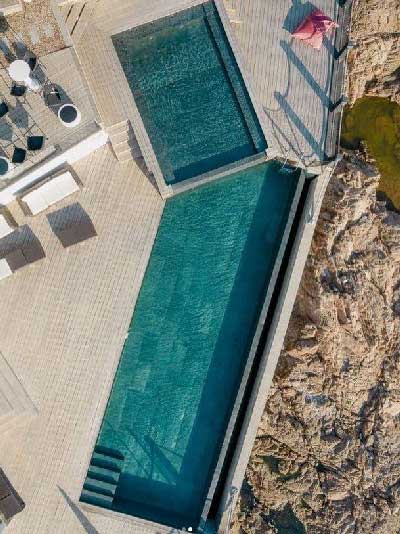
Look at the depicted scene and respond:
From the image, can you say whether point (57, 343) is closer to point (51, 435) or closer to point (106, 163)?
point (51, 435)

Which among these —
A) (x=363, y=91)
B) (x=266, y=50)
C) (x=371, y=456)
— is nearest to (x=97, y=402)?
(x=371, y=456)

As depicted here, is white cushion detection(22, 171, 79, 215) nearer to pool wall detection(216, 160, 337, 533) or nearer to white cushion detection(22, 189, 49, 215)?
white cushion detection(22, 189, 49, 215)

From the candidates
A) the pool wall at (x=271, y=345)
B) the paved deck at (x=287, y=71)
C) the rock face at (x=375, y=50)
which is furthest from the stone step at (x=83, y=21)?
the rock face at (x=375, y=50)

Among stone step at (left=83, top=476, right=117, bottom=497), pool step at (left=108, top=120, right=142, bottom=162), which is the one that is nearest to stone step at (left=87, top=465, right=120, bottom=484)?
stone step at (left=83, top=476, right=117, bottom=497)

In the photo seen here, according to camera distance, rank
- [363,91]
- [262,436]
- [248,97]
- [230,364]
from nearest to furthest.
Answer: [248,97], [230,364], [262,436], [363,91]

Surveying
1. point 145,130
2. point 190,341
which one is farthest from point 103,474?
point 145,130

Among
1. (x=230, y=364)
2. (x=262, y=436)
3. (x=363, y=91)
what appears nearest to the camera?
(x=230, y=364)

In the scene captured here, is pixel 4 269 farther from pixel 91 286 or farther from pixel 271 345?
pixel 271 345
